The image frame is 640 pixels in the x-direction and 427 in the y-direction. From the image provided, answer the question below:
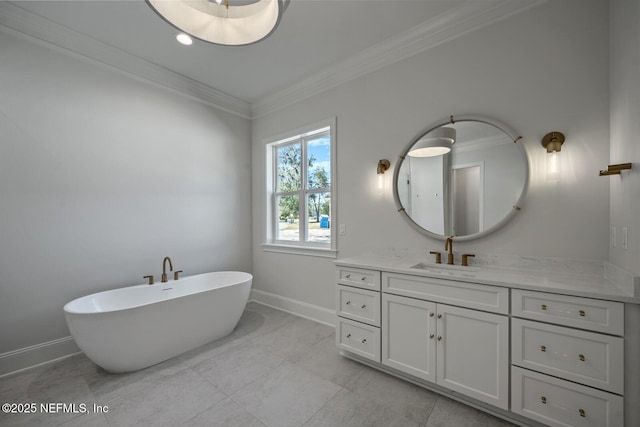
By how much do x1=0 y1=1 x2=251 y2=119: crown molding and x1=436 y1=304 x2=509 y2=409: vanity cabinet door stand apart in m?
3.60

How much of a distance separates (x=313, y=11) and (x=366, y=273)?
222 cm

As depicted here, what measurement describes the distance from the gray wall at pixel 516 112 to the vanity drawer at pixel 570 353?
64 cm

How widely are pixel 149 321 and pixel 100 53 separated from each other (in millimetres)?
2638

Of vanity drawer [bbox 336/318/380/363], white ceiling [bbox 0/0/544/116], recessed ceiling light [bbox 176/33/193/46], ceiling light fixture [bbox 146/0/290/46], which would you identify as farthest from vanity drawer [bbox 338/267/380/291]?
recessed ceiling light [bbox 176/33/193/46]

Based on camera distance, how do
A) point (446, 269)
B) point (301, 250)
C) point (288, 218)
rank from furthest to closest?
point (288, 218) < point (301, 250) < point (446, 269)

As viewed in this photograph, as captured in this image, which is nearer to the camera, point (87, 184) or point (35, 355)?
point (35, 355)

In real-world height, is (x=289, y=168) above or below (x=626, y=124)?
above

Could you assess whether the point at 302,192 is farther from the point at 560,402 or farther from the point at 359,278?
the point at 560,402

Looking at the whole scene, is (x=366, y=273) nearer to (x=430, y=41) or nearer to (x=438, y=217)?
(x=438, y=217)

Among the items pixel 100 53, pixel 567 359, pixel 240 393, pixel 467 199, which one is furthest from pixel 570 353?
pixel 100 53

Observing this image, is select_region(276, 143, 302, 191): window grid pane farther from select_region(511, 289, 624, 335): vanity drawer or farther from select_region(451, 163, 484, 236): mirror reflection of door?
select_region(511, 289, 624, 335): vanity drawer

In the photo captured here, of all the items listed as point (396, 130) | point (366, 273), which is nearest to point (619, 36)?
point (396, 130)

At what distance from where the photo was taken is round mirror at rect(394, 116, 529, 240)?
196 centimetres

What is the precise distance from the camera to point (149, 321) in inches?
84.5
